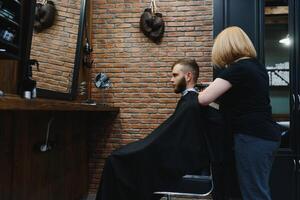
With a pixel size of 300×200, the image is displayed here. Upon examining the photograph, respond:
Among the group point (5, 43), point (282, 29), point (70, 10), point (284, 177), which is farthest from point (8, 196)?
point (282, 29)

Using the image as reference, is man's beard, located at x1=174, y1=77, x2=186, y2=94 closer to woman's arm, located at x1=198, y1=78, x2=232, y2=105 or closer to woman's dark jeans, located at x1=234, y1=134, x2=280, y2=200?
woman's arm, located at x1=198, y1=78, x2=232, y2=105

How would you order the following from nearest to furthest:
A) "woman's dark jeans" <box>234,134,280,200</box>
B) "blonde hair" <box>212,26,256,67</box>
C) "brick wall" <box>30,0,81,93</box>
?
"woman's dark jeans" <box>234,134,280,200</box>, "blonde hair" <box>212,26,256,67</box>, "brick wall" <box>30,0,81,93</box>

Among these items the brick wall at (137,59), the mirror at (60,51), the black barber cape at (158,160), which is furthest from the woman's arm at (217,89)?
the brick wall at (137,59)

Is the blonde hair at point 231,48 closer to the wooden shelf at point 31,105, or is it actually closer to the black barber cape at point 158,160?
the black barber cape at point 158,160

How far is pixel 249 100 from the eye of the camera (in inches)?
72.2

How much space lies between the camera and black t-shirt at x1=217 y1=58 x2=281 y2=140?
181 centimetres

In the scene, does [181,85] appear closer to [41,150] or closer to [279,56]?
[41,150]

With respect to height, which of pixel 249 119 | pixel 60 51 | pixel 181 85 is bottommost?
pixel 249 119

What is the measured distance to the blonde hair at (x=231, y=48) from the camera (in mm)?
1906

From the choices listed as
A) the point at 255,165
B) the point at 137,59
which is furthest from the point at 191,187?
the point at 137,59

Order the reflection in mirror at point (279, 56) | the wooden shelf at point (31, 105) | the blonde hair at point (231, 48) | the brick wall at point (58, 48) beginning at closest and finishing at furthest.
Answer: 1. the wooden shelf at point (31, 105)
2. the blonde hair at point (231, 48)
3. the brick wall at point (58, 48)
4. the reflection in mirror at point (279, 56)

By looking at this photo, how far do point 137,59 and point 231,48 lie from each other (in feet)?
6.99

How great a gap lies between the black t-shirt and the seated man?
9.1 inches

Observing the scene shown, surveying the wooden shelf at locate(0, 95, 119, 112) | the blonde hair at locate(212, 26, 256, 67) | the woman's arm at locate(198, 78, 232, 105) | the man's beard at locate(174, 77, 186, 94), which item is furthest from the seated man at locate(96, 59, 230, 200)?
the man's beard at locate(174, 77, 186, 94)
